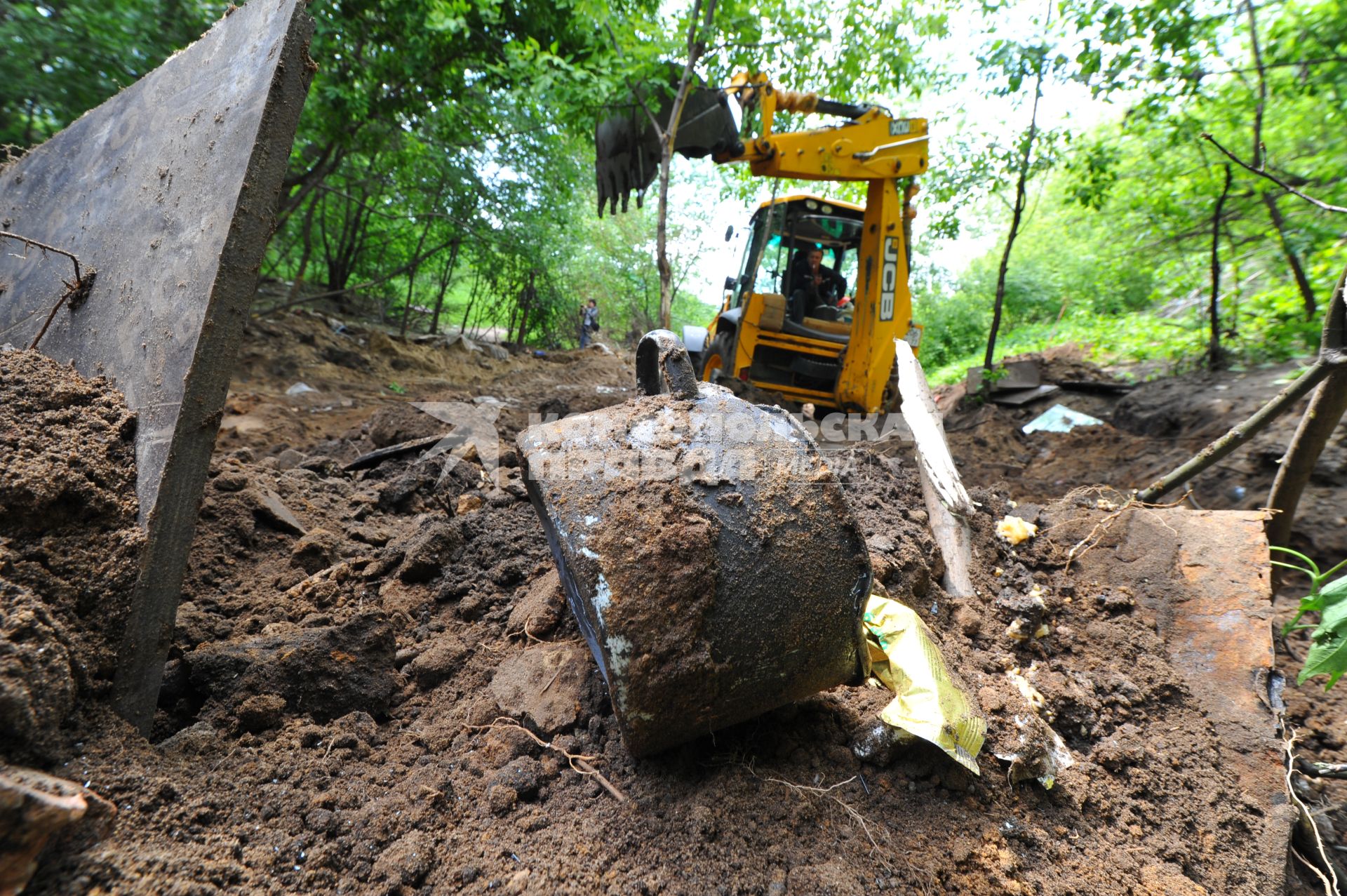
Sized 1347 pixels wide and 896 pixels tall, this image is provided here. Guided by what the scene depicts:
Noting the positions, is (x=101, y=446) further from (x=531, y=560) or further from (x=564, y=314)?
(x=564, y=314)

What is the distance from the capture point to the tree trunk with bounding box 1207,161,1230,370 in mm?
5066

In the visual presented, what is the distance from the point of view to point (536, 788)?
149 centimetres

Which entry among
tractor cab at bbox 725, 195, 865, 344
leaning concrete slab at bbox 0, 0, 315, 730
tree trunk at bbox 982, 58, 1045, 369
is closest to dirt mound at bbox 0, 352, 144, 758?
leaning concrete slab at bbox 0, 0, 315, 730

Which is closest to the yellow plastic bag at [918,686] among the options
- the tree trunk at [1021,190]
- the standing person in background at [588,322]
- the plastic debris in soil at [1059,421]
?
the plastic debris in soil at [1059,421]

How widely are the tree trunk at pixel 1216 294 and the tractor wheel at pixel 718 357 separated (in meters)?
3.96

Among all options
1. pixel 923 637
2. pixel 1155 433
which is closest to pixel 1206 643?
pixel 923 637

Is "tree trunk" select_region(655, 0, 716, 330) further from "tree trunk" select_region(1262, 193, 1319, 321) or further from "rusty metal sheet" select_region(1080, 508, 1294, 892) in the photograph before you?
"tree trunk" select_region(1262, 193, 1319, 321)

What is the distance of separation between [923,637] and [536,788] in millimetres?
1092

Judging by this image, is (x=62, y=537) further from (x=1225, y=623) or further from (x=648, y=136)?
(x=648, y=136)

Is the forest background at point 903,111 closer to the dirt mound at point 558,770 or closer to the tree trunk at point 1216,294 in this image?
the tree trunk at point 1216,294

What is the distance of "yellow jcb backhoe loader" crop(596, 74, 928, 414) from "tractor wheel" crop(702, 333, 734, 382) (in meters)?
0.02

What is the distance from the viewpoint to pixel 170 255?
164cm

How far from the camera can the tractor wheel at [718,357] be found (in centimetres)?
623

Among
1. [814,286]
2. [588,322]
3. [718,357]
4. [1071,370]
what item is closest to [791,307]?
[814,286]
